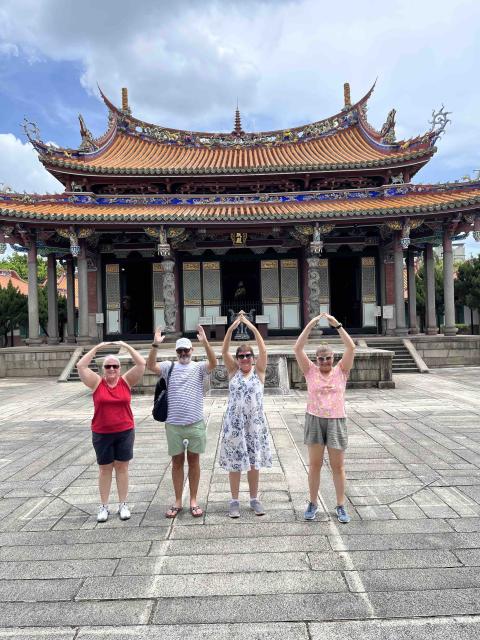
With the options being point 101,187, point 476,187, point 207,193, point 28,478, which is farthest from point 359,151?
point 28,478

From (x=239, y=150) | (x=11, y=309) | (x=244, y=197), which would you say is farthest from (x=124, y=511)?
(x=11, y=309)

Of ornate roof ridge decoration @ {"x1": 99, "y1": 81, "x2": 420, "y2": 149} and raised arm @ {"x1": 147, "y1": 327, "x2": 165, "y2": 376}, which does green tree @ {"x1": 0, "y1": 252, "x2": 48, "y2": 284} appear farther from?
raised arm @ {"x1": 147, "y1": 327, "x2": 165, "y2": 376}

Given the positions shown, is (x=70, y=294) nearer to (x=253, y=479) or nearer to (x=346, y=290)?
(x=346, y=290)

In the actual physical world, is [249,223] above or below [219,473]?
above

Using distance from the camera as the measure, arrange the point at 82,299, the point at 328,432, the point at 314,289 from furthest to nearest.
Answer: the point at 82,299 < the point at 314,289 < the point at 328,432

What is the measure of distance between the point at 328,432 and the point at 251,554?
39.6 inches

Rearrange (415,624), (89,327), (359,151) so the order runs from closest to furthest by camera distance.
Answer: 1. (415,624)
2. (89,327)
3. (359,151)

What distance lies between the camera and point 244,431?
341 cm

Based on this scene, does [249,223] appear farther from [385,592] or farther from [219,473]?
[385,592]

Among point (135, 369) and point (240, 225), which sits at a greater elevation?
point (240, 225)

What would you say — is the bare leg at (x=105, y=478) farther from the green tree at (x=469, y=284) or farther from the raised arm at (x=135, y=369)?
the green tree at (x=469, y=284)

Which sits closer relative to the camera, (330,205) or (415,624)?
(415,624)

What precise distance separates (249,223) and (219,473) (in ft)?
34.7

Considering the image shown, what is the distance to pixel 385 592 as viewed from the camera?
2.45 metres
